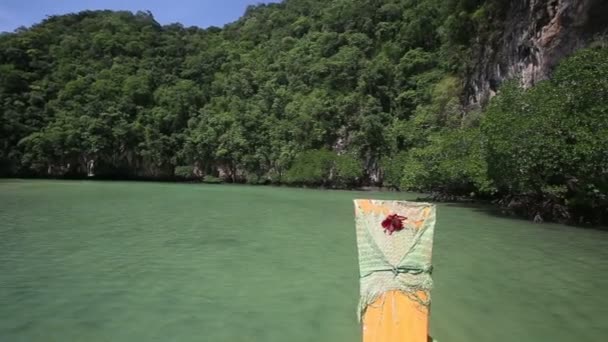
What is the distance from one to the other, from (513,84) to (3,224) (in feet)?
61.7

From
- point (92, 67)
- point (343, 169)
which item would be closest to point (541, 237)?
point (343, 169)

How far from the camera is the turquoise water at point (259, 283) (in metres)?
5.66

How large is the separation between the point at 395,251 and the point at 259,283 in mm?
4453

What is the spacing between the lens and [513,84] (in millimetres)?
19156

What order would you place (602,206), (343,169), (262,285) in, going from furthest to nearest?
(343,169) < (602,206) < (262,285)

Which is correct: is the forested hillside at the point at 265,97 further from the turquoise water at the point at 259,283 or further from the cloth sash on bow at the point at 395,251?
the cloth sash on bow at the point at 395,251

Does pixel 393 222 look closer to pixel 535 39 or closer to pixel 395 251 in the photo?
pixel 395 251

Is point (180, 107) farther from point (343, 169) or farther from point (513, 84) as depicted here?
point (513, 84)

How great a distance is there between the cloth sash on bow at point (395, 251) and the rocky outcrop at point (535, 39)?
17.4 metres

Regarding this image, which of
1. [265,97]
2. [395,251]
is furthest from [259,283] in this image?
[265,97]

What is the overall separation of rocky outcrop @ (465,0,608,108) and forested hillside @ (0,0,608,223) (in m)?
0.92

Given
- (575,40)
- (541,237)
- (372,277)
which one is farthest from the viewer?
(575,40)

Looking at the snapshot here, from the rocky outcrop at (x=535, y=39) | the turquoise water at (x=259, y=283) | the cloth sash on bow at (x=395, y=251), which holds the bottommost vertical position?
the turquoise water at (x=259, y=283)

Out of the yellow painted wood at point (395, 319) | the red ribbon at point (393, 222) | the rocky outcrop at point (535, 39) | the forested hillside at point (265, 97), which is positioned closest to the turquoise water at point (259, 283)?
the yellow painted wood at point (395, 319)
